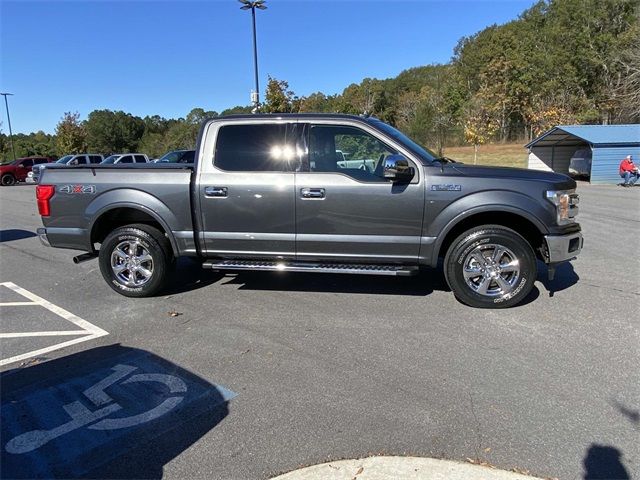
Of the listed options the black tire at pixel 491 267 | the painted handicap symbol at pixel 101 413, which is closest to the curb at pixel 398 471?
the painted handicap symbol at pixel 101 413

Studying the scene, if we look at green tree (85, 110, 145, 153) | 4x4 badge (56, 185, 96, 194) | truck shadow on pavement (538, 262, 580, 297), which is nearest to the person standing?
truck shadow on pavement (538, 262, 580, 297)

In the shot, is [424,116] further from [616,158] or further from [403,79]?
[403,79]

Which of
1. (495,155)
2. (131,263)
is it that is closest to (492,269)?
(131,263)

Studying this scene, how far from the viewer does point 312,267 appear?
17.3 ft

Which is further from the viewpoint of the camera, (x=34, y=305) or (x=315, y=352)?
(x=34, y=305)

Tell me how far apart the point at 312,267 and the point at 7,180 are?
115 ft

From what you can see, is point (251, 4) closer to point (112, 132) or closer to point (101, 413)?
point (101, 413)

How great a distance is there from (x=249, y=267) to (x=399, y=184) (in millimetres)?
1893

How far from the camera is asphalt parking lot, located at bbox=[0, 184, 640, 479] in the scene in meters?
2.78

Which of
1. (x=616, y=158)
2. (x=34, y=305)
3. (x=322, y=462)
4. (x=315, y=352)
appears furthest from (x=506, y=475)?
(x=616, y=158)

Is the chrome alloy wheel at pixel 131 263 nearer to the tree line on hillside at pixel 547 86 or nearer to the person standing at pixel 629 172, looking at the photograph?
the person standing at pixel 629 172

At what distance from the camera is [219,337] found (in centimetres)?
447

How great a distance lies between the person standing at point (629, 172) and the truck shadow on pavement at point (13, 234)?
2291cm

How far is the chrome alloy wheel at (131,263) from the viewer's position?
5656mm
